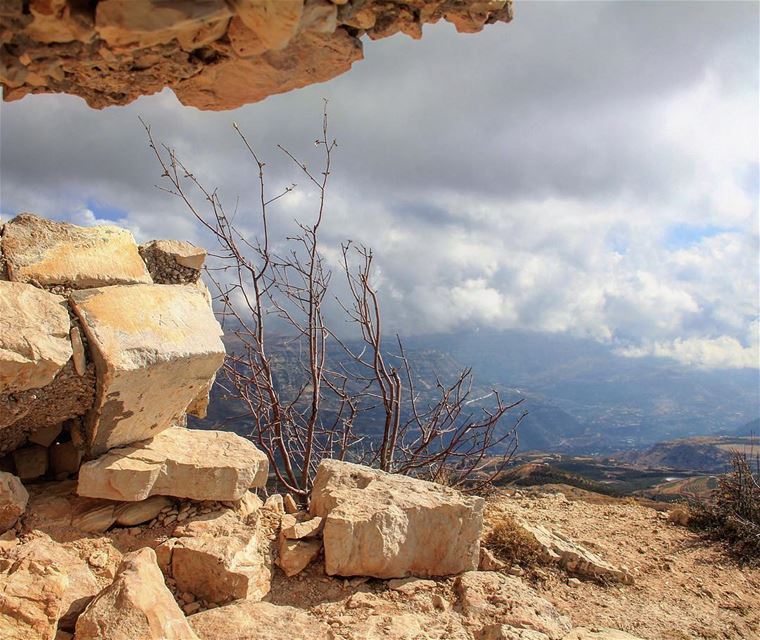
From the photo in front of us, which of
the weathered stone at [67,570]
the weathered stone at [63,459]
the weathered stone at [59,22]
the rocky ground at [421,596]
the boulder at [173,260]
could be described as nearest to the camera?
the weathered stone at [59,22]

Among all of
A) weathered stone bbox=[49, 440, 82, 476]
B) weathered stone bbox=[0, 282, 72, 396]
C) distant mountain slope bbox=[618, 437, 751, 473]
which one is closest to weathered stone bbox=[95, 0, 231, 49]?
weathered stone bbox=[0, 282, 72, 396]

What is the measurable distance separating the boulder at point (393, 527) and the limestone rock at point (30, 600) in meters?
2.09

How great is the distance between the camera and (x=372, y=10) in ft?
8.18

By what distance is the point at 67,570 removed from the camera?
4.19 meters

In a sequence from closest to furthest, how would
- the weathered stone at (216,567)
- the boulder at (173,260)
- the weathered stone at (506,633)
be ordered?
the weathered stone at (506,633) → the weathered stone at (216,567) → the boulder at (173,260)

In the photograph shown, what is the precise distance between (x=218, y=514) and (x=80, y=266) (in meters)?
2.71

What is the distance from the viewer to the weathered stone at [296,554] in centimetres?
480

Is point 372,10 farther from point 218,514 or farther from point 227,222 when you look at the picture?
point 227,222

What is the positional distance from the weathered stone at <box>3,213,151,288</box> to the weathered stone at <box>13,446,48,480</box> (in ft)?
6.00

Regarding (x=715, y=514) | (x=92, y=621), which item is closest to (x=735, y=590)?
(x=715, y=514)

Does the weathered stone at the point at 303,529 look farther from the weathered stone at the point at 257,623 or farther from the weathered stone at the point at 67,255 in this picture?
the weathered stone at the point at 67,255

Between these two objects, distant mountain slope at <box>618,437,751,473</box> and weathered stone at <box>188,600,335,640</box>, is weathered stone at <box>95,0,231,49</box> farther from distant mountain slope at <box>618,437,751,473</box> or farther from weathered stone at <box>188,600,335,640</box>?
distant mountain slope at <box>618,437,751,473</box>

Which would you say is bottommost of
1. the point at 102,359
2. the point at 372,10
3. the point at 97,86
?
the point at 102,359

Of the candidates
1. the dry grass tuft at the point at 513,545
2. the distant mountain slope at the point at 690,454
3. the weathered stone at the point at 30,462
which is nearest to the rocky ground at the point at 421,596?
the dry grass tuft at the point at 513,545
